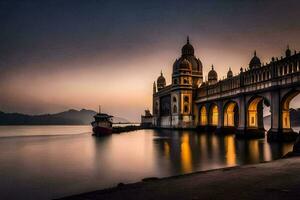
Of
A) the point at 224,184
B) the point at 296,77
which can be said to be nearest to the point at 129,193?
the point at 224,184

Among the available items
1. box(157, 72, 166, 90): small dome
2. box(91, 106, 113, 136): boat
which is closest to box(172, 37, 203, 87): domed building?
box(157, 72, 166, 90): small dome

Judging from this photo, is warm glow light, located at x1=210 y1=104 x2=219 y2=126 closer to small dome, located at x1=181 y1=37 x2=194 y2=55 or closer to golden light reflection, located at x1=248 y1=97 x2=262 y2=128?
golden light reflection, located at x1=248 y1=97 x2=262 y2=128

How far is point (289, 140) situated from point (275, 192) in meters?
32.8

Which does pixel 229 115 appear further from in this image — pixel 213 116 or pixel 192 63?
pixel 192 63

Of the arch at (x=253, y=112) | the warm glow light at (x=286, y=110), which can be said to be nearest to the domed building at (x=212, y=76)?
the arch at (x=253, y=112)

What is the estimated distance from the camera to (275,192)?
8906mm

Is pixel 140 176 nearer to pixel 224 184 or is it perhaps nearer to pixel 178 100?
pixel 224 184

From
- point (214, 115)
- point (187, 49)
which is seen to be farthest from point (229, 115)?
point (187, 49)

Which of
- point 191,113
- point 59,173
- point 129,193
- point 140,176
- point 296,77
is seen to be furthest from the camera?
point 191,113

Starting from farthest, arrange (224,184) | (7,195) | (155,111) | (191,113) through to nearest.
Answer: (155,111)
(191,113)
(7,195)
(224,184)

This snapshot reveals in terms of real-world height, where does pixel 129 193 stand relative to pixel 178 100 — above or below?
below

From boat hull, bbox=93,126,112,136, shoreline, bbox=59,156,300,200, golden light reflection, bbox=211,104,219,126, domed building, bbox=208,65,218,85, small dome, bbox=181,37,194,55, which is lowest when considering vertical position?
boat hull, bbox=93,126,112,136

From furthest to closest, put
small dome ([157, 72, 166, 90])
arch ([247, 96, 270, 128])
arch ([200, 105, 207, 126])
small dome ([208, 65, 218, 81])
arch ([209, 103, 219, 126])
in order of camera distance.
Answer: small dome ([157, 72, 166, 90])
small dome ([208, 65, 218, 81])
arch ([200, 105, 207, 126])
arch ([209, 103, 219, 126])
arch ([247, 96, 270, 128])

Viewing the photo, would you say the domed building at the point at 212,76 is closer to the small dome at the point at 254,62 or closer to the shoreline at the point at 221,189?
the small dome at the point at 254,62
